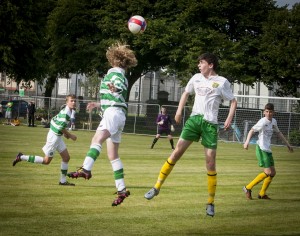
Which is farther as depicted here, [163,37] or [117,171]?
[163,37]

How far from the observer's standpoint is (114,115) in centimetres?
1053

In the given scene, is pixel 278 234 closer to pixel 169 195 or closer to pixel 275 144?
pixel 169 195

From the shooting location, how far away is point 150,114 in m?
49.3

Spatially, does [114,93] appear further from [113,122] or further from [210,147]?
[210,147]

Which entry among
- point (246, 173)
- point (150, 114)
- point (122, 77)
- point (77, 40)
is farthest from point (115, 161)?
point (77, 40)

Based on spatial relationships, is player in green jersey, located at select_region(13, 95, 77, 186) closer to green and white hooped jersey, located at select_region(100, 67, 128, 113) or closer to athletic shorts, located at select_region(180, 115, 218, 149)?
green and white hooped jersey, located at select_region(100, 67, 128, 113)

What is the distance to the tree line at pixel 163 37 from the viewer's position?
50.4 m

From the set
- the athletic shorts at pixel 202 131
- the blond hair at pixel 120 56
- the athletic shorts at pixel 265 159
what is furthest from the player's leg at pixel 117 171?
the athletic shorts at pixel 265 159

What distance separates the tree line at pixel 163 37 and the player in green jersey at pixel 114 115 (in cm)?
3832

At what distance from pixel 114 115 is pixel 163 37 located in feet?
140

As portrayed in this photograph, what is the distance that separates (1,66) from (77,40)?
9.54m

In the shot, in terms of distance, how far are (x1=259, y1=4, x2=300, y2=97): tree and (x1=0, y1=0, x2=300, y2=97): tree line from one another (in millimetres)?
69

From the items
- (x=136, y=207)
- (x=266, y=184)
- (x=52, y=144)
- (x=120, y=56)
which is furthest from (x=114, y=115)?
(x=266, y=184)

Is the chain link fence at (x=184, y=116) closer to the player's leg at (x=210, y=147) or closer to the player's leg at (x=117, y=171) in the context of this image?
the player's leg at (x=210, y=147)
